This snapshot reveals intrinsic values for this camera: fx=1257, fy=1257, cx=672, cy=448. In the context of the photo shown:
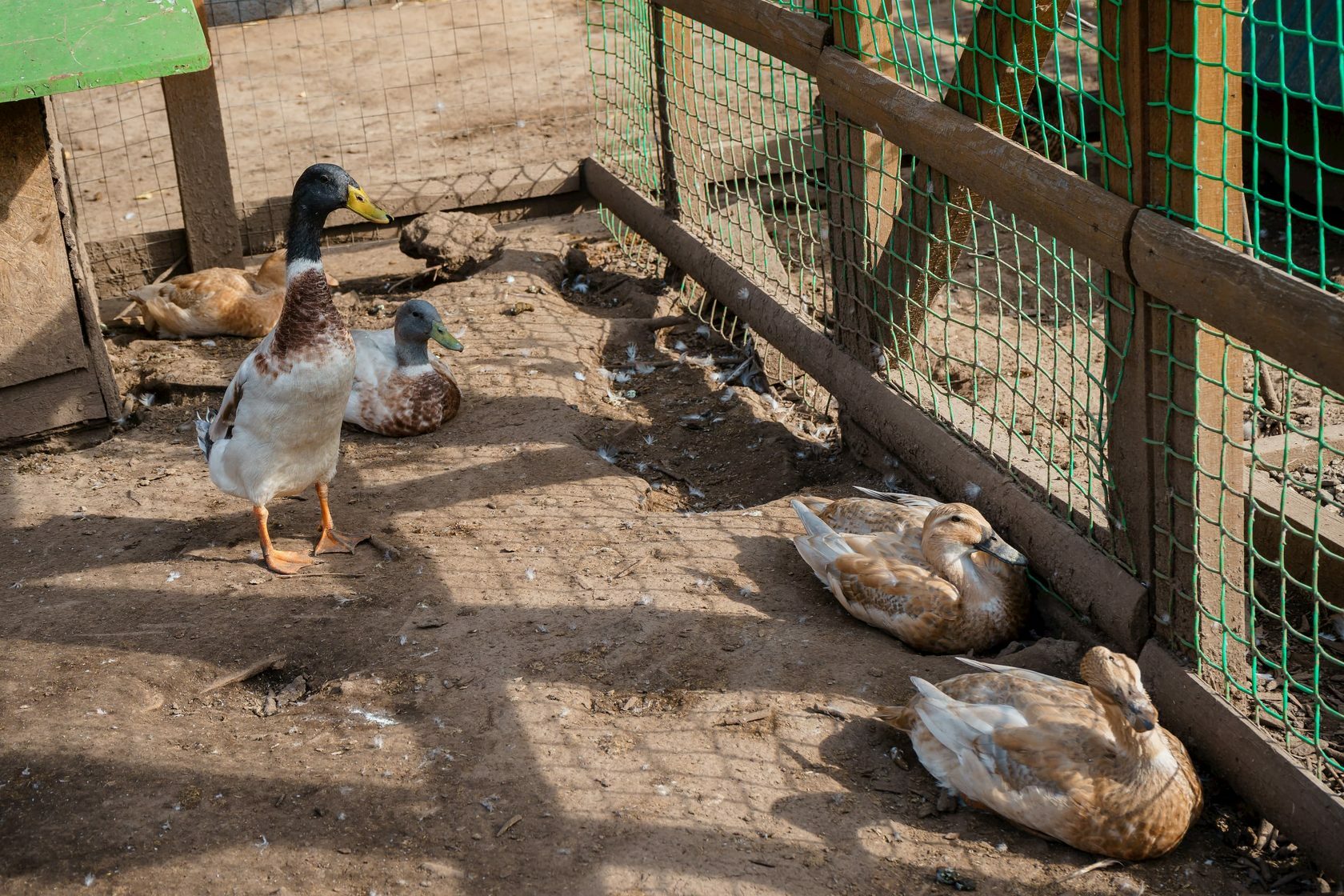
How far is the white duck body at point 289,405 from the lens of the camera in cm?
402

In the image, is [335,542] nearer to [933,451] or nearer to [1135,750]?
[933,451]

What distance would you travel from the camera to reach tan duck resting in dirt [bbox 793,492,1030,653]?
3553 mm

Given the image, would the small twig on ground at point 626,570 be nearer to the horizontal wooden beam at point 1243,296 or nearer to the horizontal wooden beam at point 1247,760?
the horizontal wooden beam at point 1247,760

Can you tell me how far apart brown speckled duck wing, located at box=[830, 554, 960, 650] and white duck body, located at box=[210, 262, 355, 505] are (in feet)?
5.74

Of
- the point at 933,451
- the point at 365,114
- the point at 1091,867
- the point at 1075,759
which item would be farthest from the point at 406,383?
the point at 365,114

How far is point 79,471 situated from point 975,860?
3812mm

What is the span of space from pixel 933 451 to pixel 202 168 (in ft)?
13.8

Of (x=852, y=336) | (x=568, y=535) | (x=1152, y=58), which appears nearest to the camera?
(x=1152, y=58)

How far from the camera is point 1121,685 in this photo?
2.86 meters

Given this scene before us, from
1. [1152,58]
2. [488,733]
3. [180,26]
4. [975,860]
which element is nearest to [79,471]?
[180,26]

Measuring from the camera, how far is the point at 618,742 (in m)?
3.18

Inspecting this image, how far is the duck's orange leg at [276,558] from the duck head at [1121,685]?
253 centimetres

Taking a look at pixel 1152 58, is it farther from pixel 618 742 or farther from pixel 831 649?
pixel 618 742

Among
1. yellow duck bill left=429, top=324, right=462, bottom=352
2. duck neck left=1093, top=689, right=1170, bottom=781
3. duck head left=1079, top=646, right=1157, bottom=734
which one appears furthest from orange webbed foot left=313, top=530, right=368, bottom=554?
duck neck left=1093, top=689, right=1170, bottom=781
